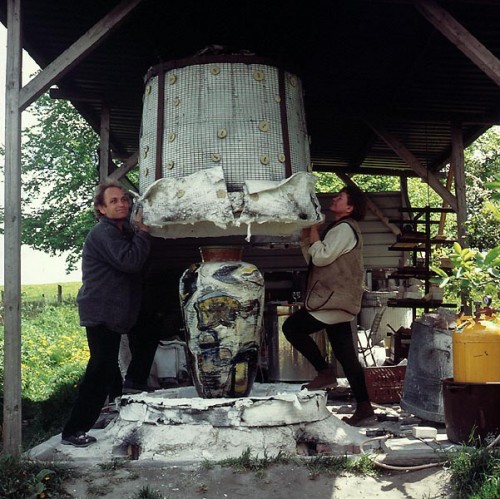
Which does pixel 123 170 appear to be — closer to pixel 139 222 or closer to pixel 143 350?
pixel 143 350

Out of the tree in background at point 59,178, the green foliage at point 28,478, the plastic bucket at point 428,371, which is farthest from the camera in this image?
the tree in background at point 59,178

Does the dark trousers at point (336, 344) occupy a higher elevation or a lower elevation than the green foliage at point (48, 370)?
higher

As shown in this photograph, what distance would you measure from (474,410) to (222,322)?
6.30 ft

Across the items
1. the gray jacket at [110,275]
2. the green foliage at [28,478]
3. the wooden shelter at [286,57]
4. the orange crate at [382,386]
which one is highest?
the wooden shelter at [286,57]

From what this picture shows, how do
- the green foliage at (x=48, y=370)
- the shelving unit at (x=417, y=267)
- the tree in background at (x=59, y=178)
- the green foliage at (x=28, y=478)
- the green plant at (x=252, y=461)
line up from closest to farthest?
the green foliage at (x=28, y=478)
the green plant at (x=252, y=461)
the green foliage at (x=48, y=370)
the shelving unit at (x=417, y=267)
the tree in background at (x=59, y=178)

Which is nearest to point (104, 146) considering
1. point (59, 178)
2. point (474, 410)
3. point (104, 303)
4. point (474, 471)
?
point (104, 303)

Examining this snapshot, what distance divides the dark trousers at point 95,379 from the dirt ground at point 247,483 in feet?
1.84

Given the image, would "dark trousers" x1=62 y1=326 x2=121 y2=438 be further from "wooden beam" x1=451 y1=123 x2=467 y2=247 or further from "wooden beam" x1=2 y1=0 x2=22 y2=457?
"wooden beam" x1=451 y1=123 x2=467 y2=247

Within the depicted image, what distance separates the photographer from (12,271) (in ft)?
16.4

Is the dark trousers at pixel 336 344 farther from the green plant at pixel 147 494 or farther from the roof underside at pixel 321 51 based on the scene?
the roof underside at pixel 321 51

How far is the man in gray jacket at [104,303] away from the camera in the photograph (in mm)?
4996

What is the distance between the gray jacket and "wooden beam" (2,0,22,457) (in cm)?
47

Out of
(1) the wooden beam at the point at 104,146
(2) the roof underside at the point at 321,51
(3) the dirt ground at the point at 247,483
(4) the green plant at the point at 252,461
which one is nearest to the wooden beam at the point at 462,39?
(2) the roof underside at the point at 321,51

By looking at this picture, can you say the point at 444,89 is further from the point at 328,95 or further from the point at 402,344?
the point at 402,344
